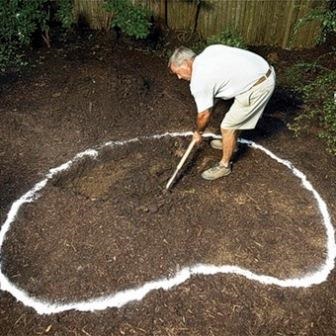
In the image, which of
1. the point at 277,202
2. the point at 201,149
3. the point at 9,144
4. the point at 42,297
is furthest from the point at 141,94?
the point at 42,297

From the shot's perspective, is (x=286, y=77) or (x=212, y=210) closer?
(x=212, y=210)

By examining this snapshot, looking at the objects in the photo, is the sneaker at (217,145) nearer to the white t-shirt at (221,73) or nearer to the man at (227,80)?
the man at (227,80)

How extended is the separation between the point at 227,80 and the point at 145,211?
1.61 meters

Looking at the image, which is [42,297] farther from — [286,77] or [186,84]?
[286,77]

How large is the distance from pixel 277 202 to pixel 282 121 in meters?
Answer: 1.58

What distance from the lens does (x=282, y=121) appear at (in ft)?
20.3

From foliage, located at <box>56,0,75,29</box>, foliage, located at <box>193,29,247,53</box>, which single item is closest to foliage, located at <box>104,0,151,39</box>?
foliage, located at <box>56,0,75,29</box>

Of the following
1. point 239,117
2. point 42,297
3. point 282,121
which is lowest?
point 42,297

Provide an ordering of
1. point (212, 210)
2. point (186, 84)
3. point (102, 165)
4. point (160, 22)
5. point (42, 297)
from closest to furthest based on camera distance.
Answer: point (42, 297) → point (212, 210) → point (102, 165) → point (186, 84) → point (160, 22)

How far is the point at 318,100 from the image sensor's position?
255 inches

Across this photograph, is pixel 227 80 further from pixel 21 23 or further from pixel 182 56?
pixel 21 23

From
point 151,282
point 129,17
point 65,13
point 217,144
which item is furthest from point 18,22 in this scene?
point 151,282

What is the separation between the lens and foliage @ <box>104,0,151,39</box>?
253 inches

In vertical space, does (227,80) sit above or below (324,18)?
below
